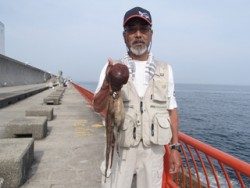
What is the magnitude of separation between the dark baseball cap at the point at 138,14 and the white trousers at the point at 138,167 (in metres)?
1.21

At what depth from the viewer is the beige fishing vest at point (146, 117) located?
3127 mm

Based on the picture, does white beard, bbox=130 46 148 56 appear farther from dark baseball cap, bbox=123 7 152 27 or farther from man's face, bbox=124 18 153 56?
dark baseball cap, bbox=123 7 152 27

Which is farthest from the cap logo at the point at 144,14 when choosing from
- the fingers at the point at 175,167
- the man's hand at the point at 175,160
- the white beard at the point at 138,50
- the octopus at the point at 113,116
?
the fingers at the point at 175,167

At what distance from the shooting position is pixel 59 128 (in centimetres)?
1092

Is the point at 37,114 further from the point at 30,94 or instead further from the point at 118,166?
the point at 30,94

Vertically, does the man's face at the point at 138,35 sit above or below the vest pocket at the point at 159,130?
above

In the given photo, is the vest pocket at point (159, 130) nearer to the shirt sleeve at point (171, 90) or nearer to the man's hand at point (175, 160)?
the shirt sleeve at point (171, 90)

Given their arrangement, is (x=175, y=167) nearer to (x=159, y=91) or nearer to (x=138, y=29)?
(x=159, y=91)

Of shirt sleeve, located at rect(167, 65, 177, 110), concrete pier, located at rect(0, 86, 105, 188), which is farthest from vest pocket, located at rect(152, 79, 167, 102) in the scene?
concrete pier, located at rect(0, 86, 105, 188)

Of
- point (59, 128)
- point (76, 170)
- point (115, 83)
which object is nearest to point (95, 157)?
point (76, 170)

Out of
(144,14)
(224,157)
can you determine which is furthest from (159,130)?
(144,14)

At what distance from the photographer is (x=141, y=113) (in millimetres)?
3180

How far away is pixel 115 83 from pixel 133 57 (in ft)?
2.48

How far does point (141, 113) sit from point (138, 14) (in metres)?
0.95
